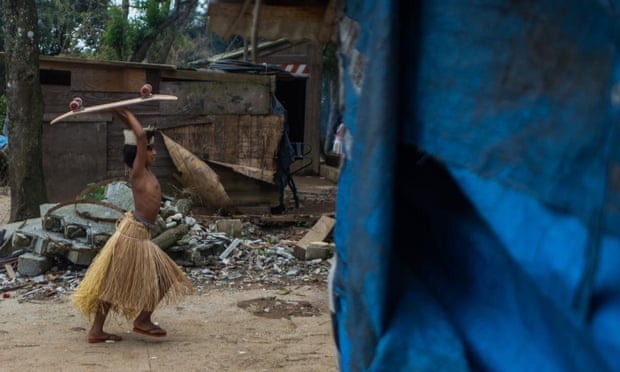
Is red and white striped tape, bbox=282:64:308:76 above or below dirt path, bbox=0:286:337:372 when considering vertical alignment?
above

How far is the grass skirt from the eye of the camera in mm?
5156

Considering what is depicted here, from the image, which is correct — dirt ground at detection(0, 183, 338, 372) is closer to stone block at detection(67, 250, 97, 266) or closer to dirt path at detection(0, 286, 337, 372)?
dirt path at detection(0, 286, 337, 372)

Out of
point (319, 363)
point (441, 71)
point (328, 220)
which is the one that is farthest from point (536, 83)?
point (328, 220)

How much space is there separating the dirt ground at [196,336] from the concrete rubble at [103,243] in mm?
359

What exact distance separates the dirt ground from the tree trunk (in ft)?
7.59

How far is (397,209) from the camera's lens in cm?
159

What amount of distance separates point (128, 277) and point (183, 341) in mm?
685

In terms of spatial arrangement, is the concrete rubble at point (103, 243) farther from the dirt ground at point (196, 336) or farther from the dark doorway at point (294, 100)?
the dark doorway at point (294, 100)

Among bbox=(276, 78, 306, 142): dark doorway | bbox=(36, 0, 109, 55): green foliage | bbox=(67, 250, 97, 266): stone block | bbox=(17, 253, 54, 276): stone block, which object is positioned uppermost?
bbox=(36, 0, 109, 55): green foliage

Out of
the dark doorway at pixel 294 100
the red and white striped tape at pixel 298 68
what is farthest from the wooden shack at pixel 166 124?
the red and white striped tape at pixel 298 68

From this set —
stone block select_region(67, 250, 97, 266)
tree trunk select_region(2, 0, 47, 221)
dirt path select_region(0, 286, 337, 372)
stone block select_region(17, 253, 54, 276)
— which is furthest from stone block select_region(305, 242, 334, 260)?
A: tree trunk select_region(2, 0, 47, 221)

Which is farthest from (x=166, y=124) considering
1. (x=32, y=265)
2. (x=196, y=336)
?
(x=196, y=336)

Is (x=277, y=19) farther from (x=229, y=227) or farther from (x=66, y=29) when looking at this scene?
(x=66, y=29)

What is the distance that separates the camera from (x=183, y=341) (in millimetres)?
Result: 5504
